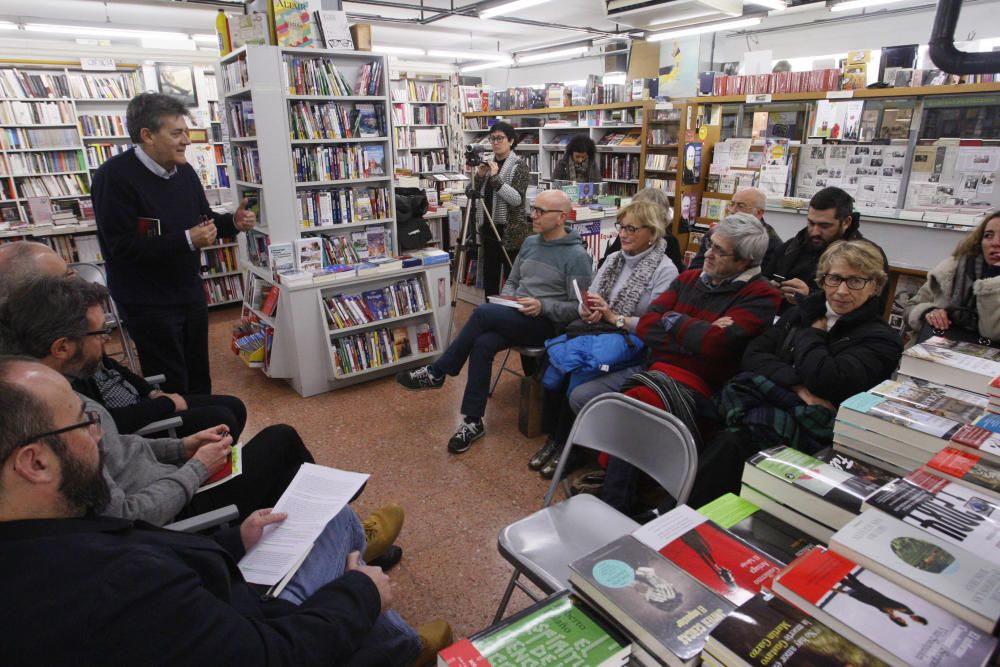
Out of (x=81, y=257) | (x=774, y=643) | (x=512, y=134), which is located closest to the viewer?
(x=774, y=643)

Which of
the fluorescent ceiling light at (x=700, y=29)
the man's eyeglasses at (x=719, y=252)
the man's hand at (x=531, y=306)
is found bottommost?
the man's hand at (x=531, y=306)

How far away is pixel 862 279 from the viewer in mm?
2023

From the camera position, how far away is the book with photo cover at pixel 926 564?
2.48 feet

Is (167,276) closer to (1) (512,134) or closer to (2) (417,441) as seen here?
(2) (417,441)

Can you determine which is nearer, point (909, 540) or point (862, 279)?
point (909, 540)

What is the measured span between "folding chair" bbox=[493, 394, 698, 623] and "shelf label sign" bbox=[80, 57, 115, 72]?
6.87m

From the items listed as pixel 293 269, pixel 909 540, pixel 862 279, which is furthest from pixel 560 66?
pixel 909 540

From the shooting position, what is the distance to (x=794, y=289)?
2863 millimetres

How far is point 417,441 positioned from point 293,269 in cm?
147

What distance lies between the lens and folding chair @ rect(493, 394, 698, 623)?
63.8 inches

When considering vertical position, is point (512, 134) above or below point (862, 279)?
above

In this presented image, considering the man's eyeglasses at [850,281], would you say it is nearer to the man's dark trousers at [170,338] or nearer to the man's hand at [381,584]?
the man's hand at [381,584]

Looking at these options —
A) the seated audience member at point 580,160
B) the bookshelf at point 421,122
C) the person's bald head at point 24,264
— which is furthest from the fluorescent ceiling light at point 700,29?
the person's bald head at point 24,264

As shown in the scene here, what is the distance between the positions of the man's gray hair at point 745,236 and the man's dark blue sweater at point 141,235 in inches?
100
